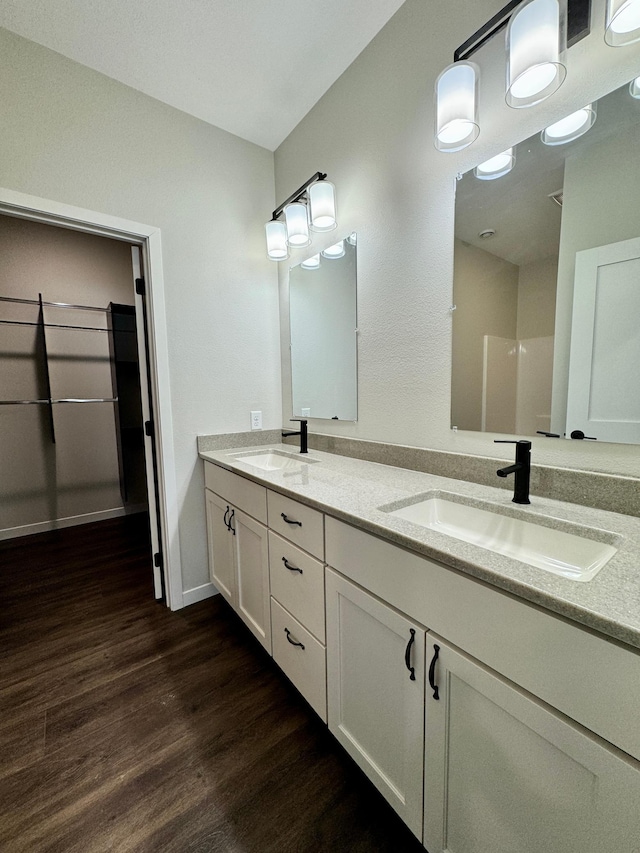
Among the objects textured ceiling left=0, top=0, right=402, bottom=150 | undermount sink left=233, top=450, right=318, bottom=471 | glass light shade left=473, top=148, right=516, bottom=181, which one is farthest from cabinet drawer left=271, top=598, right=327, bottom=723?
textured ceiling left=0, top=0, right=402, bottom=150

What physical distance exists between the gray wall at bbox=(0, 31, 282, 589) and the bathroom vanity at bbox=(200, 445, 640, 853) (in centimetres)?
90

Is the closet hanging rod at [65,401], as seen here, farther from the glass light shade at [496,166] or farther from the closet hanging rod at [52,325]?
the glass light shade at [496,166]

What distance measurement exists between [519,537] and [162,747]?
1.34 meters

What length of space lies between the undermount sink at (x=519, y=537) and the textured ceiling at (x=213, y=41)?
1906 millimetres

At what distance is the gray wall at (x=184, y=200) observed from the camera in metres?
1.44

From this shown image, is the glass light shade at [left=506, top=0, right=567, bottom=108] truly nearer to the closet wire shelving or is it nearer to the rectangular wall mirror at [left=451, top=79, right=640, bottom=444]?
the rectangular wall mirror at [left=451, top=79, right=640, bottom=444]

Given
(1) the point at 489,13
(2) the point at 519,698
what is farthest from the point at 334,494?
(1) the point at 489,13

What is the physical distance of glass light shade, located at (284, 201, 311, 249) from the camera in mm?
1762

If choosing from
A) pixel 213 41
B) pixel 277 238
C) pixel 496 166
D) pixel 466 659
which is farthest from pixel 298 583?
pixel 213 41

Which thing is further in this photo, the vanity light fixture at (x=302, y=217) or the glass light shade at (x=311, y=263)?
the glass light shade at (x=311, y=263)

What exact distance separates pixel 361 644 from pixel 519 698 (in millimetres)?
429

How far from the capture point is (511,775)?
62 centimetres

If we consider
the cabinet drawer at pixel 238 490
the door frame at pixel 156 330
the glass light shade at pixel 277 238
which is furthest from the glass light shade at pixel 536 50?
the door frame at pixel 156 330

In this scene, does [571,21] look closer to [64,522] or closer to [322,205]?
[322,205]
